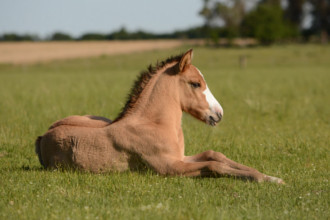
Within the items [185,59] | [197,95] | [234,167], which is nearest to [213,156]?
[234,167]

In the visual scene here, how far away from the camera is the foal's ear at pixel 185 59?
6.51 metres

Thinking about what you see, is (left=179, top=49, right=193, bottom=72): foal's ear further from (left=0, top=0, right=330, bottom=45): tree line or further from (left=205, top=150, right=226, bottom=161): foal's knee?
(left=0, top=0, right=330, bottom=45): tree line

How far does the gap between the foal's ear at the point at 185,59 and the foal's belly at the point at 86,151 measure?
1.47m

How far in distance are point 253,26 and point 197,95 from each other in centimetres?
8811

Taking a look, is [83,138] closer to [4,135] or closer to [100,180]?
[100,180]

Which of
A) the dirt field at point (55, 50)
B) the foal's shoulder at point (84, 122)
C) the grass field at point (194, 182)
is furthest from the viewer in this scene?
the dirt field at point (55, 50)

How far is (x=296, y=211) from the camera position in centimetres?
498

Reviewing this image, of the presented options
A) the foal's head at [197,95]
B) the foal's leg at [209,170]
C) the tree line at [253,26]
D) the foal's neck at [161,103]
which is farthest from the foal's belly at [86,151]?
the tree line at [253,26]

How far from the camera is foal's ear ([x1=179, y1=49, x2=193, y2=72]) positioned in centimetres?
651

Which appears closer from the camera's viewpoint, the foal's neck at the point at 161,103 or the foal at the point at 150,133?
the foal at the point at 150,133

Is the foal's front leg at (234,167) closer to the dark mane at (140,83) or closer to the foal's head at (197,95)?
the foal's head at (197,95)

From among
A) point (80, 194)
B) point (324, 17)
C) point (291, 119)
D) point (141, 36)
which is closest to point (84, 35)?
point (141, 36)

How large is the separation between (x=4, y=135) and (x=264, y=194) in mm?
6004

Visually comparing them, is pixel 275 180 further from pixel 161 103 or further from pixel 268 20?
pixel 268 20
